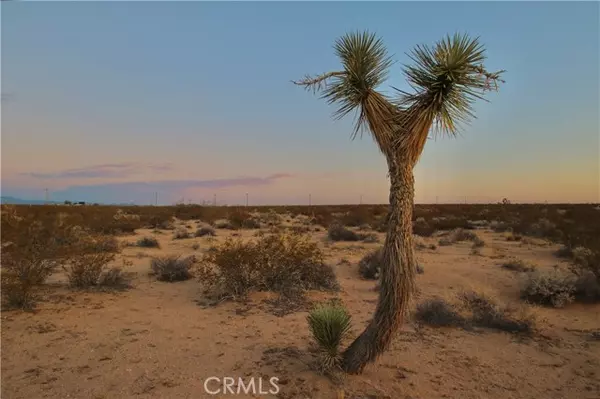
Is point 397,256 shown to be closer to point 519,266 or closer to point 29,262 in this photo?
point 29,262

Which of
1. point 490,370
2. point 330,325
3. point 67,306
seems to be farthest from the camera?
point 67,306

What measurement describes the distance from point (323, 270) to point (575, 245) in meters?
9.88

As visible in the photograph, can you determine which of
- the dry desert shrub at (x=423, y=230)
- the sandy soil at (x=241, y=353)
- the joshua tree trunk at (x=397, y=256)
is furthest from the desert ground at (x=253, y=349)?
the dry desert shrub at (x=423, y=230)

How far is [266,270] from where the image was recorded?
8539 millimetres

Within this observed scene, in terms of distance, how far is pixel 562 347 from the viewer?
5992mm

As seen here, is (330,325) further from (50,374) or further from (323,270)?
(323,270)

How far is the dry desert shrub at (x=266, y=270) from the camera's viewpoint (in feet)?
27.2

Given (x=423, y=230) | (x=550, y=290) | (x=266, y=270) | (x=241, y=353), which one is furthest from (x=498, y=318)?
(x=423, y=230)

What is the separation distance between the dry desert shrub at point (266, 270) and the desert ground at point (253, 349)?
0.96ft

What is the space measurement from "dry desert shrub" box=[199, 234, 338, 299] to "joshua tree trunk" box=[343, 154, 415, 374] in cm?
427

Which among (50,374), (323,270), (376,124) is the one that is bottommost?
(50,374)

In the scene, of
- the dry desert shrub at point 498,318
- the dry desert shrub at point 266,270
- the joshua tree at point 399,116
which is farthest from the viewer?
the dry desert shrub at point 266,270

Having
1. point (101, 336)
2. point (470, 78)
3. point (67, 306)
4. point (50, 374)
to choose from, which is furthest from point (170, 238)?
point (470, 78)

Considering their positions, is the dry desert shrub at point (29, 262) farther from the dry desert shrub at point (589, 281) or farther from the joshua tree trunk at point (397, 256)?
the dry desert shrub at point (589, 281)
